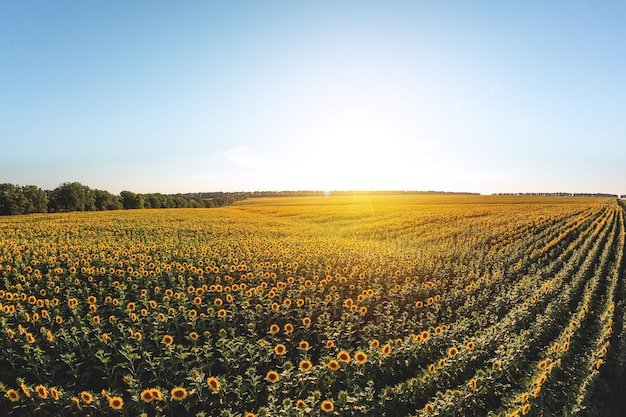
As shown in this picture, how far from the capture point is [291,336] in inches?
253

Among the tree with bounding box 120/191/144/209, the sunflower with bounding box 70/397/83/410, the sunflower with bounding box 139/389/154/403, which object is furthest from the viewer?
the tree with bounding box 120/191/144/209

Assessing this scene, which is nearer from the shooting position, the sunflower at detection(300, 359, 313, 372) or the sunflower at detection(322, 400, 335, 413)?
the sunflower at detection(322, 400, 335, 413)

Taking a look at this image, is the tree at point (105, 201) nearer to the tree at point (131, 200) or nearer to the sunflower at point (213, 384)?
the tree at point (131, 200)

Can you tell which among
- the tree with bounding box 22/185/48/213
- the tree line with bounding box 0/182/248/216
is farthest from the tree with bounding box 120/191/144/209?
the tree with bounding box 22/185/48/213

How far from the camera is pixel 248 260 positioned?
35.6 feet

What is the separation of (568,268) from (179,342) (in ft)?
48.8

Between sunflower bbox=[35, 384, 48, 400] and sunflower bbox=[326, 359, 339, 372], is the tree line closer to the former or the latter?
sunflower bbox=[35, 384, 48, 400]

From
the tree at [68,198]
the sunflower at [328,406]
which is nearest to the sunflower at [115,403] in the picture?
the sunflower at [328,406]

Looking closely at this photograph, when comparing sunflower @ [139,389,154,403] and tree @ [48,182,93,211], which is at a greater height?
tree @ [48,182,93,211]

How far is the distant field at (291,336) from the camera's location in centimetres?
475

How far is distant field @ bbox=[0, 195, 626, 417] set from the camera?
475 centimetres

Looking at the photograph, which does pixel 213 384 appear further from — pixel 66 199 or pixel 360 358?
pixel 66 199

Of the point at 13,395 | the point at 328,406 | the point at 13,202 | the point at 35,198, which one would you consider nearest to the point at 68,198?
the point at 35,198

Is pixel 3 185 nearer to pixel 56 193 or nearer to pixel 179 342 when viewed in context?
pixel 56 193
